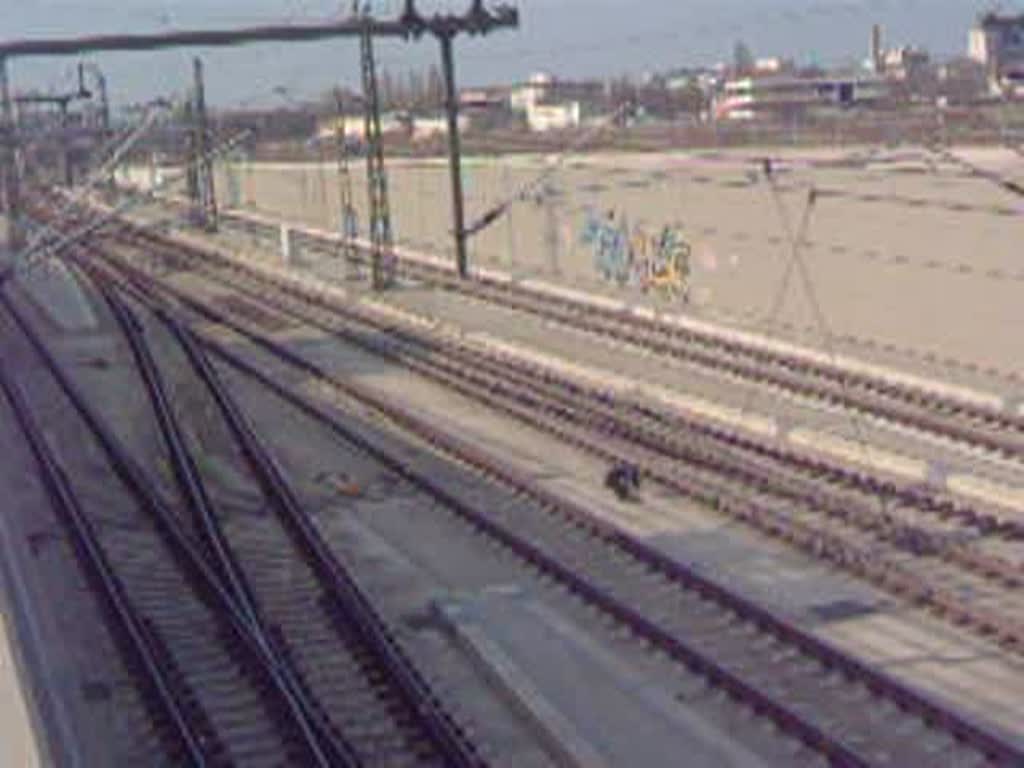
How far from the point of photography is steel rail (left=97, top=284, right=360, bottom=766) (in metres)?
10.6

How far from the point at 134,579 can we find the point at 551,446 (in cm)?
639

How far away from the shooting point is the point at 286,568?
15.3m

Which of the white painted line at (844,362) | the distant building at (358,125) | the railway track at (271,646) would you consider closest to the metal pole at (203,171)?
the distant building at (358,125)

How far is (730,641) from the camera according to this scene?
12.6m

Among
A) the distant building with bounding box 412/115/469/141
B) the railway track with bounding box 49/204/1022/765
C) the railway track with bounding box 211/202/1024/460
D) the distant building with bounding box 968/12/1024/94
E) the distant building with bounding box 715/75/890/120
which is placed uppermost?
the distant building with bounding box 968/12/1024/94

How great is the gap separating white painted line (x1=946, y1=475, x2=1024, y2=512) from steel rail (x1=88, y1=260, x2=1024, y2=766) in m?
3.41

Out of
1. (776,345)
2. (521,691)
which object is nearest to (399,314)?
(776,345)

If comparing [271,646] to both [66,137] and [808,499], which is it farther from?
[66,137]

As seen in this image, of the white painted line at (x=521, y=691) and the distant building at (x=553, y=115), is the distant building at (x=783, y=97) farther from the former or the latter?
the white painted line at (x=521, y=691)

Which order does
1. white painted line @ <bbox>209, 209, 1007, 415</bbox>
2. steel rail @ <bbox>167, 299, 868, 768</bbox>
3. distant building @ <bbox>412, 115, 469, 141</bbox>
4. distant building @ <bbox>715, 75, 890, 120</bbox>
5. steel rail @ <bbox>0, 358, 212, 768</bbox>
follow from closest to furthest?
steel rail @ <bbox>167, 299, 868, 768</bbox>
steel rail @ <bbox>0, 358, 212, 768</bbox>
white painted line @ <bbox>209, 209, 1007, 415</bbox>
distant building @ <bbox>715, 75, 890, 120</bbox>
distant building @ <bbox>412, 115, 469, 141</bbox>

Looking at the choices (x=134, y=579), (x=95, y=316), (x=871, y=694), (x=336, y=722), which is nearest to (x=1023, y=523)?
(x=871, y=694)

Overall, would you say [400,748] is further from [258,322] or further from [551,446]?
[258,322]

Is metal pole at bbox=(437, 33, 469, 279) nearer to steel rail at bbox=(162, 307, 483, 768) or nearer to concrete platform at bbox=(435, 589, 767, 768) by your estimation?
steel rail at bbox=(162, 307, 483, 768)

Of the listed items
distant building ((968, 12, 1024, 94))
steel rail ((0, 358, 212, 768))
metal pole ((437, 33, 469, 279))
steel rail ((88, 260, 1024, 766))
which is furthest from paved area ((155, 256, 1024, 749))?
metal pole ((437, 33, 469, 279))
